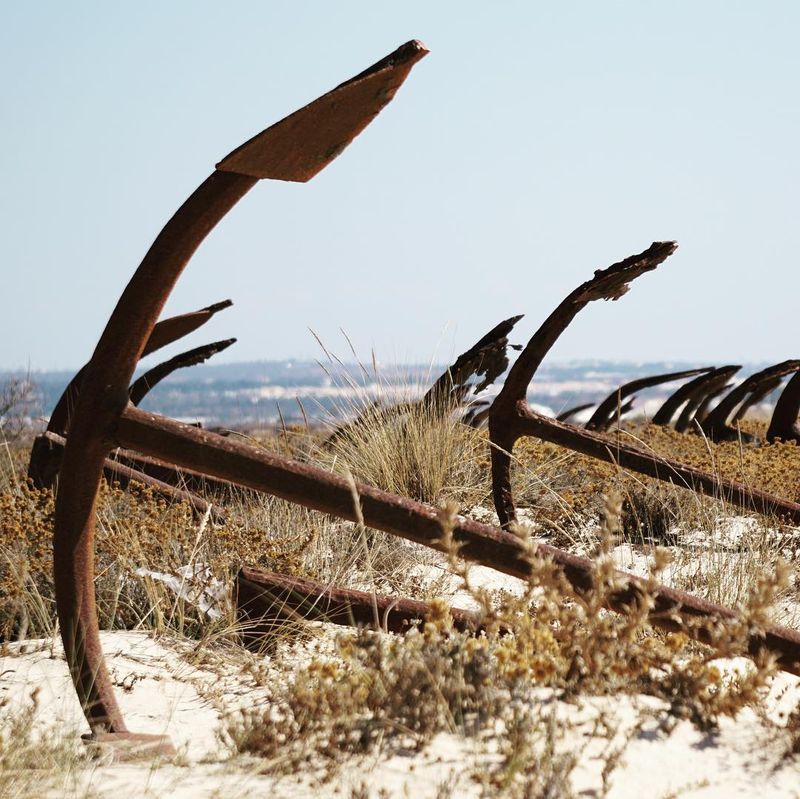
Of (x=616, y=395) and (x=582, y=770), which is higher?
(x=616, y=395)

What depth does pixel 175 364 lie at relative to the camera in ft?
16.4

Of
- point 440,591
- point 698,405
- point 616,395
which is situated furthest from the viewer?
point 698,405

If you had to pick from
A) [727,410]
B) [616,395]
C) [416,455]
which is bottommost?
[727,410]

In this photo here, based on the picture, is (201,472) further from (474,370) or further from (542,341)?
(474,370)

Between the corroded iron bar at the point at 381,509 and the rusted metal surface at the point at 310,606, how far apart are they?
349 millimetres

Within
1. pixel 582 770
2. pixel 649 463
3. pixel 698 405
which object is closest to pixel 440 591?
pixel 649 463

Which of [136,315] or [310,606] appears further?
[310,606]

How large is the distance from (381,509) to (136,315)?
2.52ft

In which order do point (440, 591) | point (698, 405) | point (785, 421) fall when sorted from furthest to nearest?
point (698, 405) → point (785, 421) → point (440, 591)

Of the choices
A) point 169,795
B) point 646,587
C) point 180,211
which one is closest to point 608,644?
point 646,587

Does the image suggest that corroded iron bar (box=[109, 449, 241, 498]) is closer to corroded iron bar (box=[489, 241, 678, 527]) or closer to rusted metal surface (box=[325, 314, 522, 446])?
rusted metal surface (box=[325, 314, 522, 446])

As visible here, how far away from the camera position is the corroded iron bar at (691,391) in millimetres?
7875

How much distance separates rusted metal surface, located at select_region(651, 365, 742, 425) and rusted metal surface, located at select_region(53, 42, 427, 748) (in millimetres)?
5991

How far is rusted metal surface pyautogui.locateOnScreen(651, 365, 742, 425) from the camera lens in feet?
25.8
